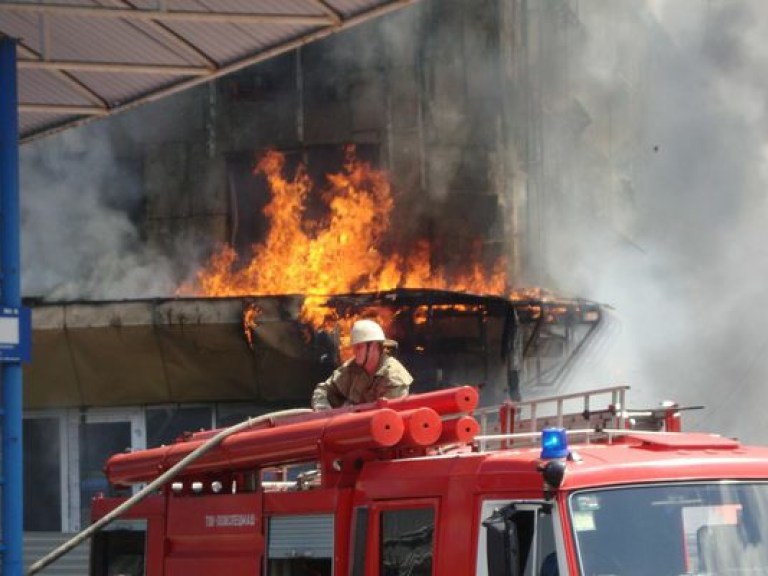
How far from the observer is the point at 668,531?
579 cm

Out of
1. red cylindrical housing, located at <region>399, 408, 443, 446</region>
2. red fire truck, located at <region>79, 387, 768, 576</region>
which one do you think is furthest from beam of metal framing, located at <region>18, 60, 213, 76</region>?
red cylindrical housing, located at <region>399, 408, 443, 446</region>

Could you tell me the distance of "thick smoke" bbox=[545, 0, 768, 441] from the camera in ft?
69.9

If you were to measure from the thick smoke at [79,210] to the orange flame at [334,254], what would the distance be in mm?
1175

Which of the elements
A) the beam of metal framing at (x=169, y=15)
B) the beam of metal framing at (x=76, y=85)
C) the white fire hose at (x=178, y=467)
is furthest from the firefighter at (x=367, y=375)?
the beam of metal framing at (x=76, y=85)

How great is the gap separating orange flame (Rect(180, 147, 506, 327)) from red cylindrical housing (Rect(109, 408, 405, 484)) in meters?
9.39

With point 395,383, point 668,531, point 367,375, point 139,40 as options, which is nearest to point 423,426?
point 668,531

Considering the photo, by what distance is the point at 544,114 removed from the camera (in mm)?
19938

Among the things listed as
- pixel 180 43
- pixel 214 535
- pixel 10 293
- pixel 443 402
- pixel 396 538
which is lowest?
pixel 396 538

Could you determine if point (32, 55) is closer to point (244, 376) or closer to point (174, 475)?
point (174, 475)

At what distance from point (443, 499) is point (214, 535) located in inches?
82.4

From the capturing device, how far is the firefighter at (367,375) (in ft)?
27.4

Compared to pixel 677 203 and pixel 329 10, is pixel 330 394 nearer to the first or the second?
pixel 329 10

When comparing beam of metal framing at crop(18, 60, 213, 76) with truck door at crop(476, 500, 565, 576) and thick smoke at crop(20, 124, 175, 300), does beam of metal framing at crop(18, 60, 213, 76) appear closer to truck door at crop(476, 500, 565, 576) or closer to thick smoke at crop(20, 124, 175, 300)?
truck door at crop(476, 500, 565, 576)

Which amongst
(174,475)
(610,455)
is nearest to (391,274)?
(174,475)
